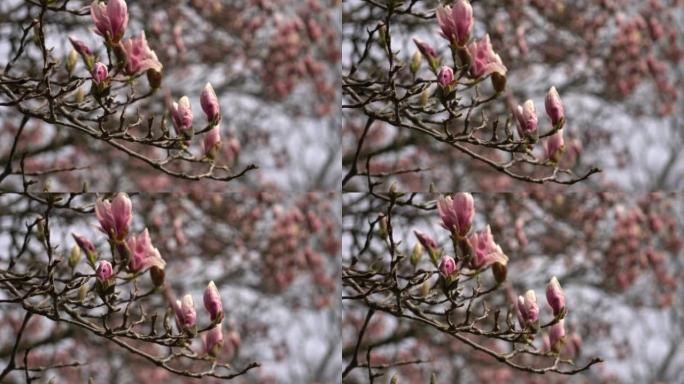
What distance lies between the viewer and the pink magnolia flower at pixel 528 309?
9.48 feet

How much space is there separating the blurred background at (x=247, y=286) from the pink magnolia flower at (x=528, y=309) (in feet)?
4.22

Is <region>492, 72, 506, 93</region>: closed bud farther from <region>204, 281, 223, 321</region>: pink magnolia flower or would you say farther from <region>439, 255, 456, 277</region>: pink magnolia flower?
<region>204, 281, 223, 321</region>: pink magnolia flower

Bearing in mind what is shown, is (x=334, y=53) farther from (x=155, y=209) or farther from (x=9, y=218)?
(x=9, y=218)

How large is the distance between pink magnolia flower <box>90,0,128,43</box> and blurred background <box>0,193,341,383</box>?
4.21ft

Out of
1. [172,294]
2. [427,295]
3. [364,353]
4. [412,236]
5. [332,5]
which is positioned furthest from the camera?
[332,5]

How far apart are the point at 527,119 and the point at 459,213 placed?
278 millimetres

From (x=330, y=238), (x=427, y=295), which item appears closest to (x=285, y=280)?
(x=330, y=238)

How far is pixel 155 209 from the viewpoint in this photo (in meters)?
4.01

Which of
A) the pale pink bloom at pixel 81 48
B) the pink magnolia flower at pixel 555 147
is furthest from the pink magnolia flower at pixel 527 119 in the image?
the pale pink bloom at pixel 81 48

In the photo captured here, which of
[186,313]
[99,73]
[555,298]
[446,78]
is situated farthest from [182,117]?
[555,298]

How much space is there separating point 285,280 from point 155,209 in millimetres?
601

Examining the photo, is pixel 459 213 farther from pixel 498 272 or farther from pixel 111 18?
pixel 111 18

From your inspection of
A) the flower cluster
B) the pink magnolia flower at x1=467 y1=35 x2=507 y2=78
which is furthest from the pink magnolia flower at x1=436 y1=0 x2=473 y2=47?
the flower cluster

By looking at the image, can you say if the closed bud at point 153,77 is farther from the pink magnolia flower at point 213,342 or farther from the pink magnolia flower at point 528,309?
the pink magnolia flower at point 528,309
